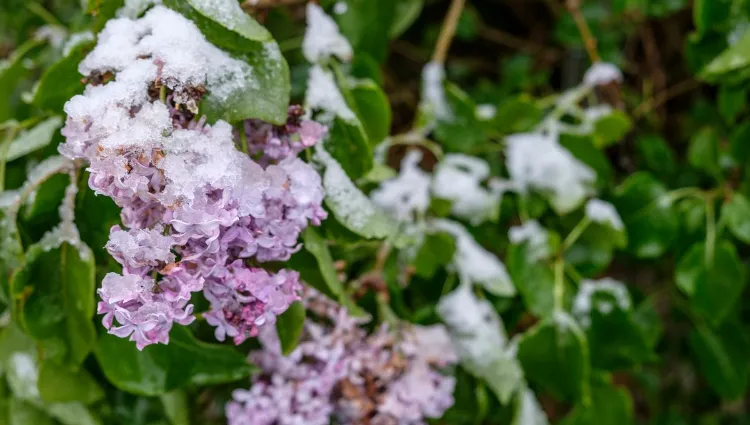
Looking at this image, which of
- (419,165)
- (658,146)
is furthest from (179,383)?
(658,146)

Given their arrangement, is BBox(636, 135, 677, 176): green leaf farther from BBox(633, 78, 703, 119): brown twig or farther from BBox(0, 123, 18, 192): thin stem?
BBox(0, 123, 18, 192): thin stem

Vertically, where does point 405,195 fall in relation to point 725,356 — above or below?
above

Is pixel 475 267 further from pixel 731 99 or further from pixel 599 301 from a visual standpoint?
pixel 731 99

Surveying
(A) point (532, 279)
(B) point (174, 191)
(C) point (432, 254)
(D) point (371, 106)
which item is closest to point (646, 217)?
(A) point (532, 279)

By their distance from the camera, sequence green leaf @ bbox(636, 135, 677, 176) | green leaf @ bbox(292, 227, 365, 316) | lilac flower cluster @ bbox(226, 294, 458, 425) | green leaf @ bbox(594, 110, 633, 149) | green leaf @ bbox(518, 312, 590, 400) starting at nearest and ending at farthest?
green leaf @ bbox(292, 227, 365, 316) < lilac flower cluster @ bbox(226, 294, 458, 425) < green leaf @ bbox(518, 312, 590, 400) < green leaf @ bbox(594, 110, 633, 149) < green leaf @ bbox(636, 135, 677, 176)

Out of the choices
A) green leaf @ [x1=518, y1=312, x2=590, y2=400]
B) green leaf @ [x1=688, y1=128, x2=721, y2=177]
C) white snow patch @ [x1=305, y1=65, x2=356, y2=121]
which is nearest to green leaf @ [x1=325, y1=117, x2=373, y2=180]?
white snow patch @ [x1=305, y1=65, x2=356, y2=121]

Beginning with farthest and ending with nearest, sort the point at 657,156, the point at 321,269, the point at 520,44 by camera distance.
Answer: the point at 520,44 < the point at 657,156 < the point at 321,269

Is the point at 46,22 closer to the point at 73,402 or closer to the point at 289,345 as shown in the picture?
the point at 73,402
